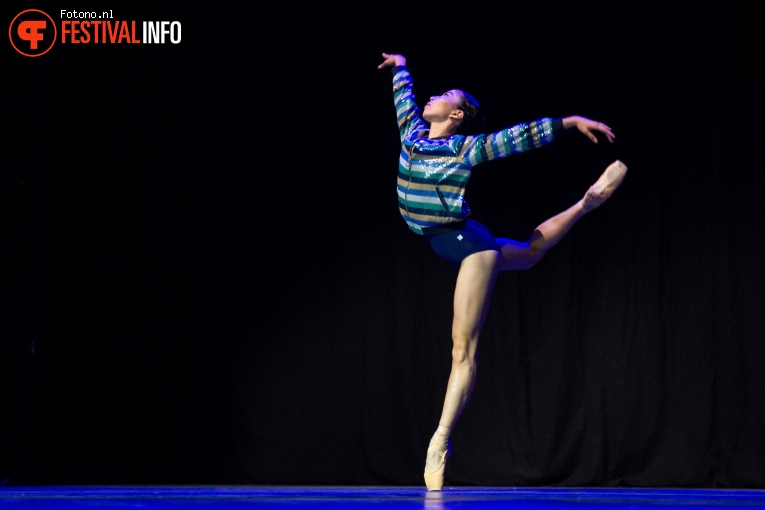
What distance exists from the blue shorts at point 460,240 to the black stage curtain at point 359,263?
4.72ft

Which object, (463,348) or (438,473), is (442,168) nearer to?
(463,348)

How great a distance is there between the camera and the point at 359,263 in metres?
5.51

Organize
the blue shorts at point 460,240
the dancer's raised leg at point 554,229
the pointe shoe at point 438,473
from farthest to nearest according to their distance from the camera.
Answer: the dancer's raised leg at point 554,229 < the blue shorts at point 460,240 < the pointe shoe at point 438,473

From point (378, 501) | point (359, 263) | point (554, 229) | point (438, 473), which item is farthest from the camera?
point (359, 263)

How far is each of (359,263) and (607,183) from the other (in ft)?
5.95

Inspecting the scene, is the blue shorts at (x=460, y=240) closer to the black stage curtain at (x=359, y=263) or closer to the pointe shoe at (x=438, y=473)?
the pointe shoe at (x=438, y=473)

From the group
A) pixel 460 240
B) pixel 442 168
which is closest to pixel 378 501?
pixel 460 240

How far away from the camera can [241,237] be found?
18.2ft

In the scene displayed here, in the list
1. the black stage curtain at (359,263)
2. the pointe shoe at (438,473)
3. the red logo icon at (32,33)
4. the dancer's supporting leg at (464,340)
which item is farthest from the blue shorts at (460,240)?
the red logo icon at (32,33)

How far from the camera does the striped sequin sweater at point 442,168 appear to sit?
380 cm

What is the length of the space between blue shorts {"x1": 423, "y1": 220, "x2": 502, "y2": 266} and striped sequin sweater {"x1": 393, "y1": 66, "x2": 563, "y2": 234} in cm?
4

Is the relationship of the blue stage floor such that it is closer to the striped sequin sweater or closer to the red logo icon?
the striped sequin sweater

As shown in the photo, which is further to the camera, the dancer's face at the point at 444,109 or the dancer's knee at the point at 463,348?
the dancer's face at the point at 444,109

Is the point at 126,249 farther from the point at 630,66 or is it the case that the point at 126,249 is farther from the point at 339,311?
the point at 630,66
